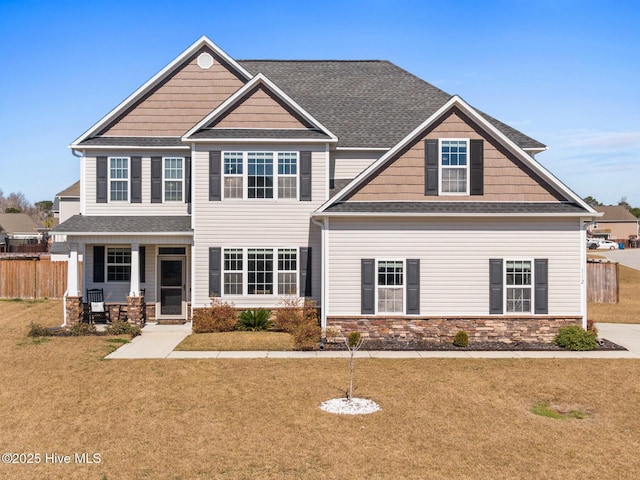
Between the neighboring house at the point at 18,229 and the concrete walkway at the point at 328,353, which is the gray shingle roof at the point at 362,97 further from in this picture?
the neighboring house at the point at 18,229

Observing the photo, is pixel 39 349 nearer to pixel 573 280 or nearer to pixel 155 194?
pixel 155 194

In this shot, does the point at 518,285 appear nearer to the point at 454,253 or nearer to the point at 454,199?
the point at 454,253

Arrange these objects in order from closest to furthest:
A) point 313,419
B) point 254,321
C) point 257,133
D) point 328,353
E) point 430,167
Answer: point 313,419 → point 328,353 → point 430,167 → point 254,321 → point 257,133

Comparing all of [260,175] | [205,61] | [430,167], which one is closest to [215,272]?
[260,175]

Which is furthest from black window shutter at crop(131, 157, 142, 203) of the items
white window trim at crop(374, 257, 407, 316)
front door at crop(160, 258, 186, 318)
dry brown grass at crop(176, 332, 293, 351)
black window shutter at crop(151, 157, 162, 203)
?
white window trim at crop(374, 257, 407, 316)

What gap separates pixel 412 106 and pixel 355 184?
278 inches

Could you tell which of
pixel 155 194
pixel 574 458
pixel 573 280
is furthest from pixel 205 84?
pixel 574 458

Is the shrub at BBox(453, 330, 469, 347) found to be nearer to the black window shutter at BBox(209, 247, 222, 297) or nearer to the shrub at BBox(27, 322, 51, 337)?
the black window shutter at BBox(209, 247, 222, 297)

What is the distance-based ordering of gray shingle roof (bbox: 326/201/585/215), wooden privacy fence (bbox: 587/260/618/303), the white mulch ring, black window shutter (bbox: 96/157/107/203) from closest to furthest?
the white mulch ring
gray shingle roof (bbox: 326/201/585/215)
black window shutter (bbox: 96/157/107/203)
wooden privacy fence (bbox: 587/260/618/303)

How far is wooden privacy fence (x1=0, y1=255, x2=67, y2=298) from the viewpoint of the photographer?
28.5m

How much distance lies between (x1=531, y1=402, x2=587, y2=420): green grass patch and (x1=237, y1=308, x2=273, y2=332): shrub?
30.8 feet

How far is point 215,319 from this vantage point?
17.8 metres

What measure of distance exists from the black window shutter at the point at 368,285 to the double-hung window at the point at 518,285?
409 cm

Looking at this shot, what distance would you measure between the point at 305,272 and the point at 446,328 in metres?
5.07
